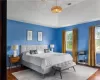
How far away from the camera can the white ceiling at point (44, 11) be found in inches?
187

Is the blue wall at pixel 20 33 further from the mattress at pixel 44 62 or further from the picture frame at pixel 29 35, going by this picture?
the mattress at pixel 44 62

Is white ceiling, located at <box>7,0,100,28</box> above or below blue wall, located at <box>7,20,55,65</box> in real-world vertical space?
above

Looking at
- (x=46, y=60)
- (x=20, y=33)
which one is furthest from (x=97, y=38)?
(x=20, y=33)

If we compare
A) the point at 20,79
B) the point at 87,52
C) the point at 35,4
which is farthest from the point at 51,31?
the point at 20,79

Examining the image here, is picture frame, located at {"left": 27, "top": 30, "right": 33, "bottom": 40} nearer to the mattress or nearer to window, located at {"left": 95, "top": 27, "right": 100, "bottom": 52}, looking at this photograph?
the mattress

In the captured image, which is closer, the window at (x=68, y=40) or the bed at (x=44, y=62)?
the bed at (x=44, y=62)

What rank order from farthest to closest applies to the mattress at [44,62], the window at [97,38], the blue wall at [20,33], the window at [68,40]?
the window at [68,40] → the window at [97,38] → the blue wall at [20,33] → the mattress at [44,62]

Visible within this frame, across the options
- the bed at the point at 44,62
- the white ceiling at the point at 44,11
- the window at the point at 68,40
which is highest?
the white ceiling at the point at 44,11

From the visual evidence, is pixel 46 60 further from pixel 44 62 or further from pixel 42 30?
pixel 42 30

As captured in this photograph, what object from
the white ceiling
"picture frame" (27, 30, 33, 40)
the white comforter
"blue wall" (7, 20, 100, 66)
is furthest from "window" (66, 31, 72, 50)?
"picture frame" (27, 30, 33, 40)

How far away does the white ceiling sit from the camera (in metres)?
4.75

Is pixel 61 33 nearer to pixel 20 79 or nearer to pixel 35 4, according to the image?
pixel 35 4

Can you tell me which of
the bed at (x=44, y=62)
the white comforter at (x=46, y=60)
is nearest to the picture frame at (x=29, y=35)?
the bed at (x=44, y=62)

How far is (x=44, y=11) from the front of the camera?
611 cm
